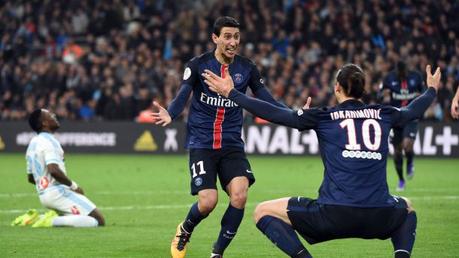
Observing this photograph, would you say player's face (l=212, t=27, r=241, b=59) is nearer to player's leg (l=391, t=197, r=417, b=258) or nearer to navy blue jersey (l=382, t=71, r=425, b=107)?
player's leg (l=391, t=197, r=417, b=258)

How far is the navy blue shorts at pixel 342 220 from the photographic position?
789cm

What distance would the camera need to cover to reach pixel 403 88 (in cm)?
1880

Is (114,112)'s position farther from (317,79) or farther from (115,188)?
(115,188)

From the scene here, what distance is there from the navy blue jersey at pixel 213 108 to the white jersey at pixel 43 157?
9.91 feet

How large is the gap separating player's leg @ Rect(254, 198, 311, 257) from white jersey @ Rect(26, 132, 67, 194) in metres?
5.14

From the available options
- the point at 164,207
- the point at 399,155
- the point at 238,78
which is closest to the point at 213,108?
the point at 238,78

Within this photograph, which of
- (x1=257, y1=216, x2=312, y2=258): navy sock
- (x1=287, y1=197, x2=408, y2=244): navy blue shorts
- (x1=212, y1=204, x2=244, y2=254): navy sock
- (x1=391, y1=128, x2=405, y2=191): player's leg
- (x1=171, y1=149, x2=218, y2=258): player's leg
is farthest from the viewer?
(x1=391, y1=128, x2=405, y2=191): player's leg

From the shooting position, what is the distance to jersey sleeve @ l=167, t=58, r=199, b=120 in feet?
32.8

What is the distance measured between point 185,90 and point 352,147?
8.86 feet

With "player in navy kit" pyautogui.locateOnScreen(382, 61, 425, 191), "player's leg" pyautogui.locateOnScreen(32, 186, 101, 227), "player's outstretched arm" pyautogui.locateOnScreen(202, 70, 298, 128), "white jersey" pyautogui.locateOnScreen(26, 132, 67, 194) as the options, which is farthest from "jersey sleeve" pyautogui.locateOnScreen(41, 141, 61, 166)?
"player in navy kit" pyautogui.locateOnScreen(382, 61, 425, 191)

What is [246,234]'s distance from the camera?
12.5 metres

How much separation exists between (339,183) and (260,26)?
24936mm

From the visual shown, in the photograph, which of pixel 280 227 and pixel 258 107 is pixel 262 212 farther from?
pixel 258 107

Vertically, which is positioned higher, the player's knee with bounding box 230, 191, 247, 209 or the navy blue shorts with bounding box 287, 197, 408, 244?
the navy blue shorts with bounding box 287, 197, 408, 244
